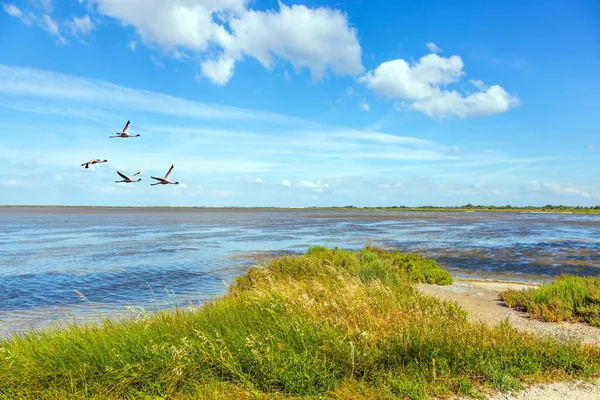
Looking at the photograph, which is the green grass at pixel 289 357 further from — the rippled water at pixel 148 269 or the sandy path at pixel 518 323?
the rippled water at pixel 148 269

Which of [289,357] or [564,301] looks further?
[564,301]

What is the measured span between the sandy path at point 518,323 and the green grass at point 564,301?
0.31m

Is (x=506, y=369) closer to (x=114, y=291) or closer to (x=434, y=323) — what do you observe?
(x=434, y=323)

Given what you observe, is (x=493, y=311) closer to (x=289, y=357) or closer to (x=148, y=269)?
(x=289, y=357)

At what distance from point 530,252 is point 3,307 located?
105 ft

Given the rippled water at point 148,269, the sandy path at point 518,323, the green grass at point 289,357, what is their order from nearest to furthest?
1. the green grass at point 289,357
2. the sandy path at point 518,323
3. the rippled water at point 148,269

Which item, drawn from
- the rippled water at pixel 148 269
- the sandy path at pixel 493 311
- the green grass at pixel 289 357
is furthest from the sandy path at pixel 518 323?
the rippled water at pixel 148 269

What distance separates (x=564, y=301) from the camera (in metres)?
11.2

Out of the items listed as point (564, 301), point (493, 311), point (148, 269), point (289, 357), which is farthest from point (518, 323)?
point (148, 269)

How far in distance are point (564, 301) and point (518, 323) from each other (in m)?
1.95

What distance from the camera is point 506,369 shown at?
6.08 metres

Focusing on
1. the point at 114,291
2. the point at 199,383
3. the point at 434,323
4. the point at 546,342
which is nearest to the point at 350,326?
the point at 434,323

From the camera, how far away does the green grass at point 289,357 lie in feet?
17.9

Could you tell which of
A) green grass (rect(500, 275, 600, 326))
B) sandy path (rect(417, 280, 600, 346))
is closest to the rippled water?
sandy path (rect(417, 280, 600, 346))
